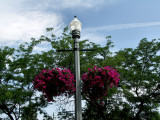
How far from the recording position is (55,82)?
5.99m

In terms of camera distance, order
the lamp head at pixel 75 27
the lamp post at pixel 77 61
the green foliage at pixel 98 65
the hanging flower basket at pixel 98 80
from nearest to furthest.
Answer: the lamp post at pixel 77 61
the lamp head at pixel 75 27
the hanging flower basket at pixel 98 80
the green foliage at pixel 98 65

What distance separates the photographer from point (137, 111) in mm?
18078

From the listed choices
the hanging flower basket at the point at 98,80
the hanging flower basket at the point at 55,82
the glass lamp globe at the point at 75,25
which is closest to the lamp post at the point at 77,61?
the glass lamp globe at the point at 75,25

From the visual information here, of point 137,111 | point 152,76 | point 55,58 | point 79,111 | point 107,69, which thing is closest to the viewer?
point 79,111

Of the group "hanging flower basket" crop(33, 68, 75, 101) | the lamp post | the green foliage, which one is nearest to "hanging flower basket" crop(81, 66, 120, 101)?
"hanging flower basket" crop(33, 68, 75, 101)

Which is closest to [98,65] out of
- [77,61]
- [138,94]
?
[138,94]

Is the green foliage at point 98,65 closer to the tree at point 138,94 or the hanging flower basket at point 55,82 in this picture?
the tree at point 138,94

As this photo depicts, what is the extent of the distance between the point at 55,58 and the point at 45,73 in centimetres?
964

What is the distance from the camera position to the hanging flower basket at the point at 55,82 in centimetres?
591

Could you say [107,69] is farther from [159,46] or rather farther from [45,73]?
[159,46]

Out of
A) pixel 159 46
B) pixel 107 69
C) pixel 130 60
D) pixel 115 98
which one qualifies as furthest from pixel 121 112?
pixel 107 69

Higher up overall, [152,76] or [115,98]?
[152,76]

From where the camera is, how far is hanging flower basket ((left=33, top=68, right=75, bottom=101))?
5.91 m

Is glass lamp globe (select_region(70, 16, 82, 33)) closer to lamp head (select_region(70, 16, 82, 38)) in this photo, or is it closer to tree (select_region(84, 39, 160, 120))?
lamp head (select_region(70, 16, 82, 38))
